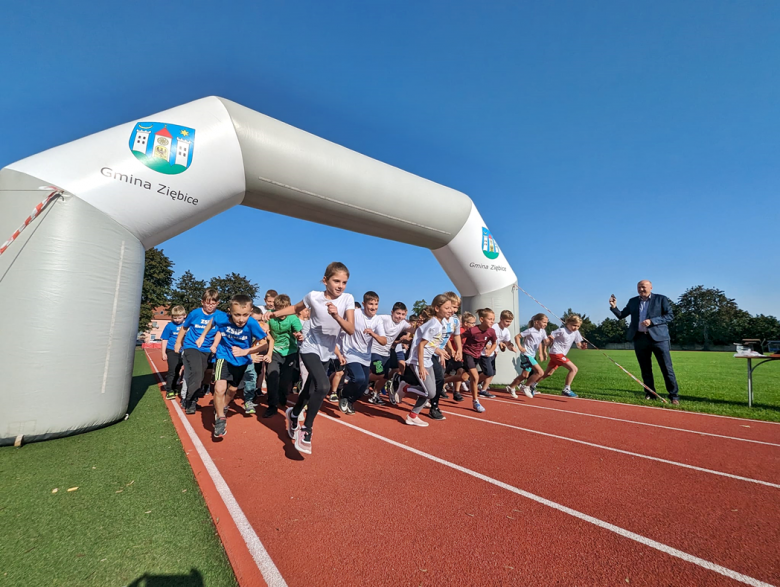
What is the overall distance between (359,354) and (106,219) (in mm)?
4133

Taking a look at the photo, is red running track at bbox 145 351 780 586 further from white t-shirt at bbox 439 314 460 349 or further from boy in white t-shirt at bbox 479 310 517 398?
boy in white t-shirt at bbox 479 310 517 398

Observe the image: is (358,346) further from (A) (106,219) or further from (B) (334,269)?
(A) (106,219)

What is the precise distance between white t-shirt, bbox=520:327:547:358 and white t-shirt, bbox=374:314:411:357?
9.75ft

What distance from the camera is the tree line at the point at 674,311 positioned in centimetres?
3747

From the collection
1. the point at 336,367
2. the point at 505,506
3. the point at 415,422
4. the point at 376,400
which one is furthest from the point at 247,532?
the point at 376,400

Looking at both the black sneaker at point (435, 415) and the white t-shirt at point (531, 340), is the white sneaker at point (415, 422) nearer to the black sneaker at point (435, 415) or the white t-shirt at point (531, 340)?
the black sneaker at point (435, 415)

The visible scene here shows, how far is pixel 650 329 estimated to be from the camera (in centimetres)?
809


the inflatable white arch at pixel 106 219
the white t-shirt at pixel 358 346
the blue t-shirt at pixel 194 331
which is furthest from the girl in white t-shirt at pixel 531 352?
the blue t-shirt at pixel 194 331

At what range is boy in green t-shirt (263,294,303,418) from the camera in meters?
6.45

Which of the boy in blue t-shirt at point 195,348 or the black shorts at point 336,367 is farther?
the black shorts at point 336,367

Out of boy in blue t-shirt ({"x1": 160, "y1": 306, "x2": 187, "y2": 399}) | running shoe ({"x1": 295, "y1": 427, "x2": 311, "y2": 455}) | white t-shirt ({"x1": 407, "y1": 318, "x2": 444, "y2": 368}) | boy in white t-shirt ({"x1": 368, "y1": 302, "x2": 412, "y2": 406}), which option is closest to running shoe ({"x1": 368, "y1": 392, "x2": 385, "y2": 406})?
boy in white t-shirt ({"x1": 368, "y1": 302, "x2": 412, "y2": 406})

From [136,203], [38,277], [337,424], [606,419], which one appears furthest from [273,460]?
[606,419]

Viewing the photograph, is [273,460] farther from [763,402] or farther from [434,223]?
[763,402]

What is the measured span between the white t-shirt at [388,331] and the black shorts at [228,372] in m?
3.01
